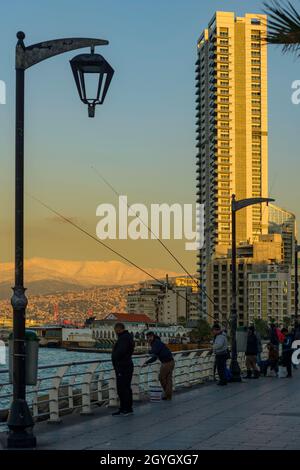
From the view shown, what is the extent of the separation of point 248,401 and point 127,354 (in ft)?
14.8

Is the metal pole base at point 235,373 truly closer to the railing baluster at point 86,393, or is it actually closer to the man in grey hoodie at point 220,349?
the man in grey hoodie at point 220,349

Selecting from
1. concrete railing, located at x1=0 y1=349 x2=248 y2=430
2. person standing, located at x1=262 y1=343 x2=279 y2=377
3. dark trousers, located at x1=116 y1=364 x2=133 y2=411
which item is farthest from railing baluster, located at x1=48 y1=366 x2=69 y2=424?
person standing, located at x1=262 y1=343 x2=279 y2=377

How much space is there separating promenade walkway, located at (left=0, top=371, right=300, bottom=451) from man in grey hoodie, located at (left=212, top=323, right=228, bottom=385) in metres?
3.69

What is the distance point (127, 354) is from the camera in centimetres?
A: 1964

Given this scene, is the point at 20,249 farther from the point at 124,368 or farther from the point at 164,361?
the point at 164,361

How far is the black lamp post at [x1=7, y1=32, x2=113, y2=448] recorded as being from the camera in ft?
45.3

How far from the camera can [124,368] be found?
19703 millimetres

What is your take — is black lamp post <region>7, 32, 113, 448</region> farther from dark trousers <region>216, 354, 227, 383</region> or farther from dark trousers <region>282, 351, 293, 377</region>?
dark trousers <region>282, 351, 293, 377</region>

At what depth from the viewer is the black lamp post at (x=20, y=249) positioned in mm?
13805

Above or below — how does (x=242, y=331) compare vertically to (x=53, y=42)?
below

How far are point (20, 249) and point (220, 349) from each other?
15.4m
